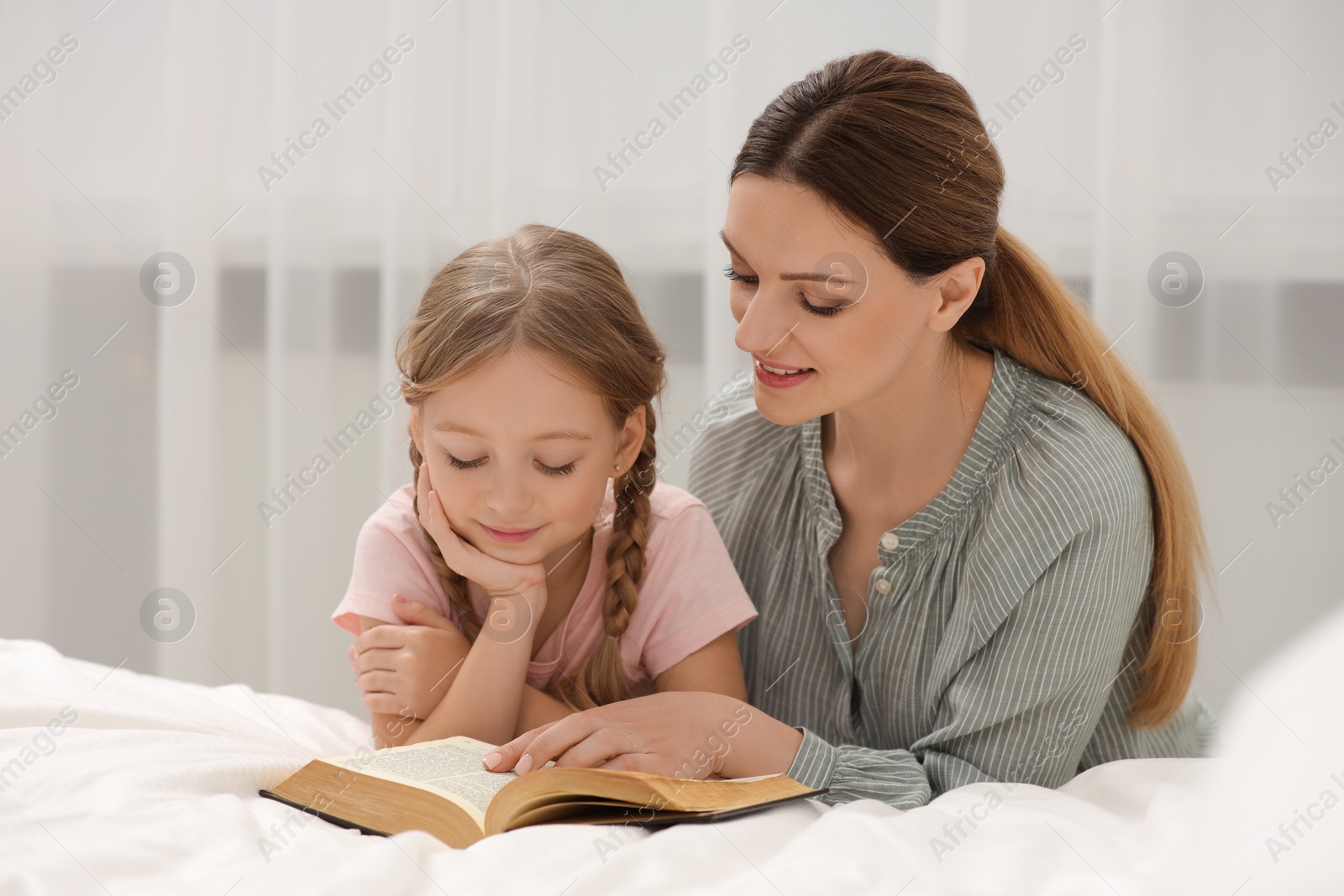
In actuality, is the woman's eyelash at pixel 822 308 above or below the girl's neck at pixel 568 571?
above

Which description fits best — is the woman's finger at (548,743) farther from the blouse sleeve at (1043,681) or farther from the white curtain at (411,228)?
the white curtain at (411,228)

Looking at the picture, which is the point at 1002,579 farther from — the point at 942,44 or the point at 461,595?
the point at 942,44

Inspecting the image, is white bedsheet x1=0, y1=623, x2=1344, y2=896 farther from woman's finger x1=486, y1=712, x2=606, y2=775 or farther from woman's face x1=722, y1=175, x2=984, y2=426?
woman's face x1=722, y1=175, x2=984, y2=426

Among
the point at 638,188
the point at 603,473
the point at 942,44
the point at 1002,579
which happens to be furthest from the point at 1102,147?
the point at 603,473

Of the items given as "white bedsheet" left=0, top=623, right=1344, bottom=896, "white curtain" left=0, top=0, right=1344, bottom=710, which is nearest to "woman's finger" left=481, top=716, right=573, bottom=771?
"white bedsheet" left=0, top=623, right=1344, bottom=896

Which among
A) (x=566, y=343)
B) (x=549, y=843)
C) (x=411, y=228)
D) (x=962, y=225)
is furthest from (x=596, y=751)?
(x=411, y=228)

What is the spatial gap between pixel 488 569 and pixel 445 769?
26 cm

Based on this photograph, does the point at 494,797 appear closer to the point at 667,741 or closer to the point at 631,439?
the point at 667,741

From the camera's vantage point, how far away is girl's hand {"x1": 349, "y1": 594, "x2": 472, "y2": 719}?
1.18 m

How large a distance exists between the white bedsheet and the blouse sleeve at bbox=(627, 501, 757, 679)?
27 centimetres

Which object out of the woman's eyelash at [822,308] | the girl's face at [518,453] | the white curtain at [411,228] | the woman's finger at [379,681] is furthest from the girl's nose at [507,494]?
the white curtain at [411,228]

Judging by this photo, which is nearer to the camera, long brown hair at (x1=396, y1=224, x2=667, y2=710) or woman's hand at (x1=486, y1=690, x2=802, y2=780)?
woman's hand at (x1=486, y1=690, x2=802, y2=780)

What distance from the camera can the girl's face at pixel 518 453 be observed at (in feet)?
3.69

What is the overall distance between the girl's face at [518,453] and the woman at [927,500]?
7.9 inches
